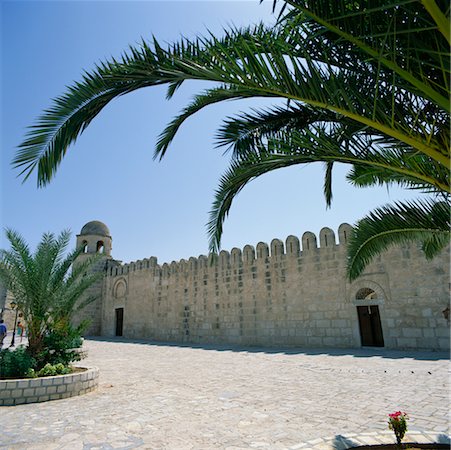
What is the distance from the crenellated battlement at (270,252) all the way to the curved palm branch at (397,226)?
417cm

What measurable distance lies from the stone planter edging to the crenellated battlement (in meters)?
3.81

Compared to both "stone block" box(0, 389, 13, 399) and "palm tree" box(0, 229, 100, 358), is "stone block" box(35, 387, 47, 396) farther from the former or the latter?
"palm tree" box(0, 229, 100, 358)

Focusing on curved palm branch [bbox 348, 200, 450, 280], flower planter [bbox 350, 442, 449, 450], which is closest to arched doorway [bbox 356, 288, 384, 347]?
curved palm branch [bbox 348, 200, 450, 280]

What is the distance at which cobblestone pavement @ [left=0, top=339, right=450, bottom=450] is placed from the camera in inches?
112

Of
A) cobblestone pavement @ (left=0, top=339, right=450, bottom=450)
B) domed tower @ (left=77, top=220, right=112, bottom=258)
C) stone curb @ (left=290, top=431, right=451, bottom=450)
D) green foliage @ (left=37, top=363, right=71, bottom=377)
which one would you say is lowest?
cobblestone pavement @ (left=0, top=339, right=450, bottom=450)

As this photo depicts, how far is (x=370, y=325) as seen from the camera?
30.1ft

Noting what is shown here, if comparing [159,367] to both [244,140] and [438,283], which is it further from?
[438,283]

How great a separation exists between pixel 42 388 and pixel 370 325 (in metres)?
8.02

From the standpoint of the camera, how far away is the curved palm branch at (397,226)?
3.48 metres

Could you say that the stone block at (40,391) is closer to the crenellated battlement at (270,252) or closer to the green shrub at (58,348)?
the green shrub at (58,348)

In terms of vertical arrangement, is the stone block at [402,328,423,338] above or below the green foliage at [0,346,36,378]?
below

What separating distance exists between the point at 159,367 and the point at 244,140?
5.46 m

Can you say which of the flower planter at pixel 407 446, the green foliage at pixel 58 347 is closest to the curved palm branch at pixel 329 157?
the flower planter at pixel 407 446

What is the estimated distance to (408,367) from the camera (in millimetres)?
5961
